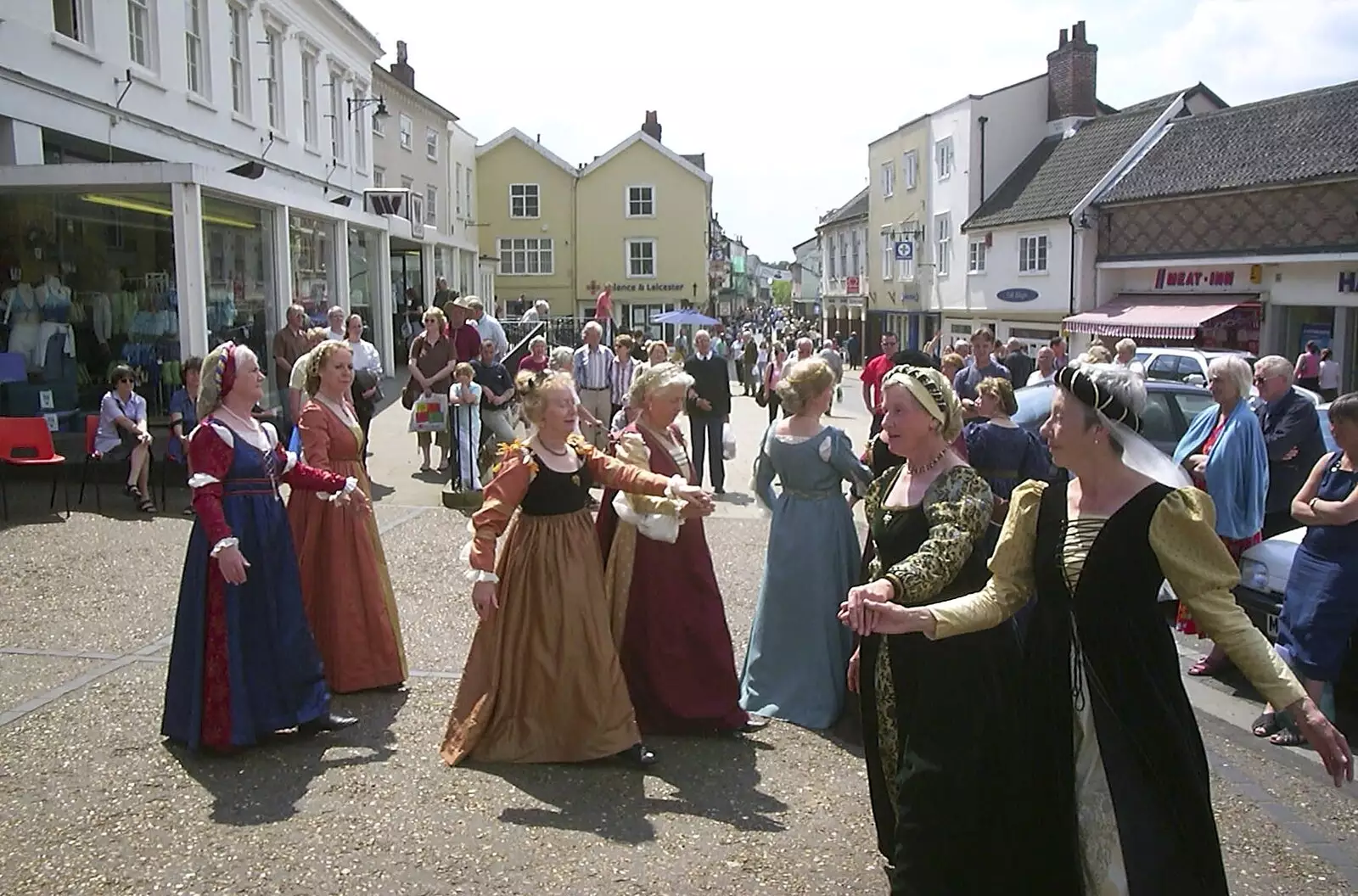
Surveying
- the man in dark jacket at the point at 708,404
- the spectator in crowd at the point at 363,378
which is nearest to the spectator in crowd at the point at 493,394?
the spectator in crowd at the point at 363,378

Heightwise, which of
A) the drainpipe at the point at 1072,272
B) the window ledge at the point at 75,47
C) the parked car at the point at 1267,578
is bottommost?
the parked car at the point at 1267,578

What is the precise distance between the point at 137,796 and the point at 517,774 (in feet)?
5.12

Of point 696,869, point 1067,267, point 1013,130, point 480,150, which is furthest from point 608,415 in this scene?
point 480,150

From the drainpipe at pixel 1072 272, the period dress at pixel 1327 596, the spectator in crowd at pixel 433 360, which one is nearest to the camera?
the period dress at pixel 1327 596

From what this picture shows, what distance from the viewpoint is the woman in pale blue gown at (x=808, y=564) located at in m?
5.77

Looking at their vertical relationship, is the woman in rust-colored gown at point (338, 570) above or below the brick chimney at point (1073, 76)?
below

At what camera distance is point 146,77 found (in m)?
17.3

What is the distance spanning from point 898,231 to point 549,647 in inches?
1602

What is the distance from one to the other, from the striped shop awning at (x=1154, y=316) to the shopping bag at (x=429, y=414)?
18899 mm

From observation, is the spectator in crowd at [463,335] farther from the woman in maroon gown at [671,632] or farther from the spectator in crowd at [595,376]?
the woman in maroon gown at [671,632]

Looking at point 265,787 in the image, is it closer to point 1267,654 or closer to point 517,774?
point 517,774

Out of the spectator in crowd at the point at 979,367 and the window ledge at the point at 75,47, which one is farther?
the window ledge at the point at 75,47

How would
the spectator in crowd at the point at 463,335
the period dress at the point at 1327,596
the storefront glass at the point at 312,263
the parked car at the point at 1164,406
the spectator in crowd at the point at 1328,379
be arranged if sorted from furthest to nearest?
the spectator in crowd at the point at 1328,379 < the storefront glass at the point at 312,263 < the spectator in crowd at the point at 463,335 < the parked car at the point at 1164,406 < the period dress at the point at 1327,596

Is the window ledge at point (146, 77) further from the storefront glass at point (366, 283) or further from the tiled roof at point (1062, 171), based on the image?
the tiled roof at point (1062, 171)
